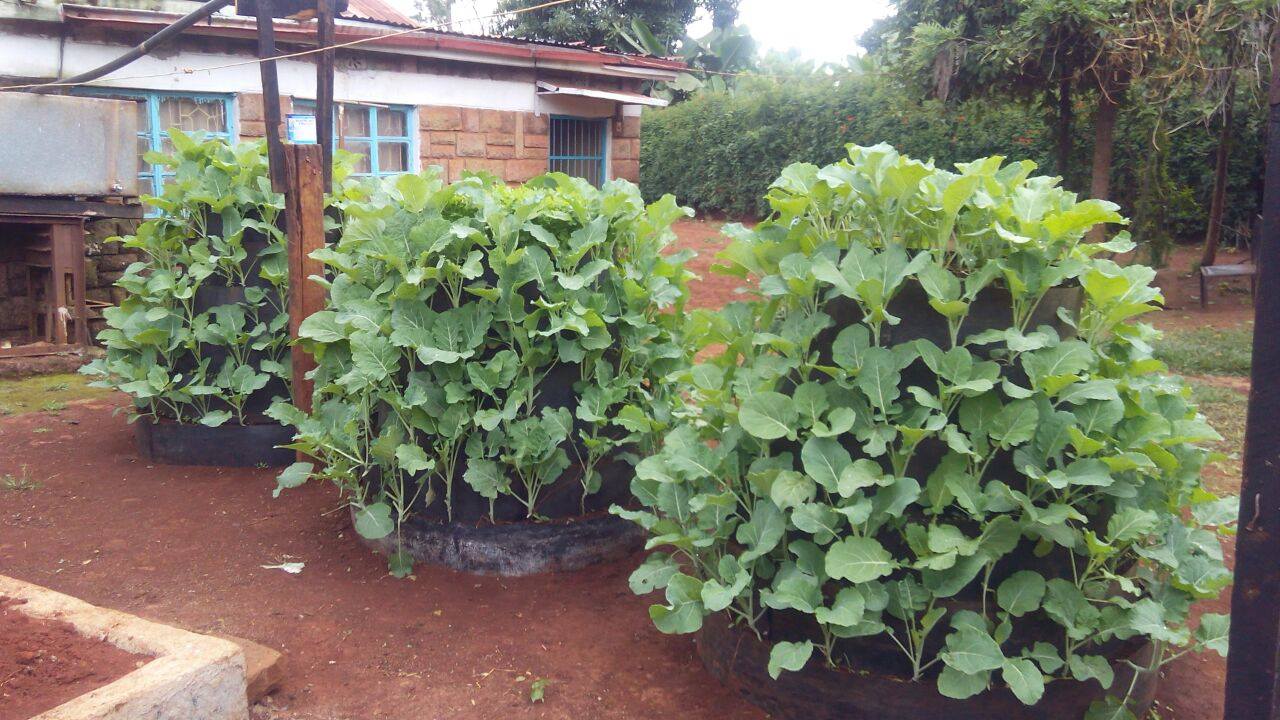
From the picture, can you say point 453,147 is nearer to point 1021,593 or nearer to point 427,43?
point 427,43

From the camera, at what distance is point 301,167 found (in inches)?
182

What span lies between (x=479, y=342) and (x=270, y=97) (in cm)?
221

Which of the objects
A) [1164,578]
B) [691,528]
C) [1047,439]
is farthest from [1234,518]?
[691,528]

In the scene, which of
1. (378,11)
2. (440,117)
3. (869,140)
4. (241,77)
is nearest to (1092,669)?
(241,77)

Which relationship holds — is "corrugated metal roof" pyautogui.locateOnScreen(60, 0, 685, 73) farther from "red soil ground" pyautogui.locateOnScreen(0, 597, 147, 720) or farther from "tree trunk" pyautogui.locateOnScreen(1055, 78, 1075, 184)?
"red soil ground" pyautogui.locateOnScreen(0, 597, 147, 720)

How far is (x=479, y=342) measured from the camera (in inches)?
141

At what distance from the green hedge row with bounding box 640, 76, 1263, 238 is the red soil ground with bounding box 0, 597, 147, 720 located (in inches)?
470

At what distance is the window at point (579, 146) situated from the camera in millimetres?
11648

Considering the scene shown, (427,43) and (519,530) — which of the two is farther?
(427,43)

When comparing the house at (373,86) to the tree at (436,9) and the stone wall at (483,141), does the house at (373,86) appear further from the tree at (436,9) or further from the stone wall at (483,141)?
the tree at (436,9)

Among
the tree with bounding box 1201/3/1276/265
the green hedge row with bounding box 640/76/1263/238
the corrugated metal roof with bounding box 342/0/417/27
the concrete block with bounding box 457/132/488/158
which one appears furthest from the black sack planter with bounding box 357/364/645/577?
the green hedge row with bounding box 640/76/1263/238

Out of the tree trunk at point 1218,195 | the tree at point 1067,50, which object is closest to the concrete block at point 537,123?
the tree at point 1067,50

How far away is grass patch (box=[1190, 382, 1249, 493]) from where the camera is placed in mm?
5242

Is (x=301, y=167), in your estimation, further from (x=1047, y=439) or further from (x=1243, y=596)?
(x=1243, y=596)
